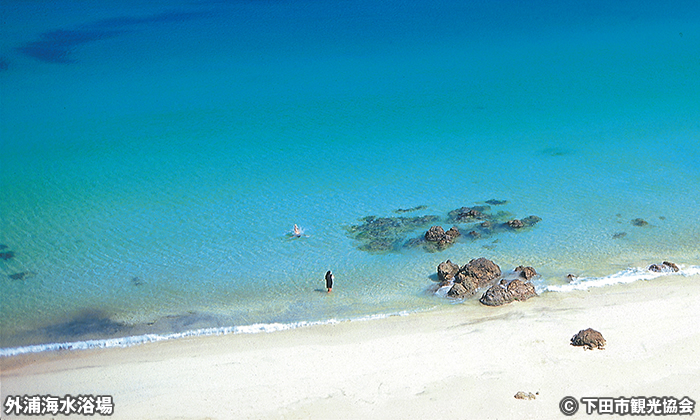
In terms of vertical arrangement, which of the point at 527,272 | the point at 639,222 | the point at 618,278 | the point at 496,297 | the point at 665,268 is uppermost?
the point at 639,222

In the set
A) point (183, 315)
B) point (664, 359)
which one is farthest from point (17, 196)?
point (664, 359)

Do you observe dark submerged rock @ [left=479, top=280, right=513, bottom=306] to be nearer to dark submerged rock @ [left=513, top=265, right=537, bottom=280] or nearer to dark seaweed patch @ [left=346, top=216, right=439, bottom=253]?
dark submerged rock @ [left=513, top=265, right=537, bottom=280]

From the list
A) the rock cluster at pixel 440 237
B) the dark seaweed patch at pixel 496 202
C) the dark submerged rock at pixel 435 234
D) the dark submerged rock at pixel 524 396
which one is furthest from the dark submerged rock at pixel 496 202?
the dark submerged rock at pixel 524 396

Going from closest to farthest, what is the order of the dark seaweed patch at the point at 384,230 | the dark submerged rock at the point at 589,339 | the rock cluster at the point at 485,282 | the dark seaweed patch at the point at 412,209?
the dark submerged rock at the point at 589,339 → the rock cluster at the point at 485,282 → the dark seaweed patch at the point at 384,230 → the dark seaweed patch at the point at 412,209

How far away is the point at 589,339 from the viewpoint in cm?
1262

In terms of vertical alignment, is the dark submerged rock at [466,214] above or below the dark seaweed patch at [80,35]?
below

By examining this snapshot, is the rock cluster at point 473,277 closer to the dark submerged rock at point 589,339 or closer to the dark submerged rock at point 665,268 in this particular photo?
the dark submerged rock at point 589,339

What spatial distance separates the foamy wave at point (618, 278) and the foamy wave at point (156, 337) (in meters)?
4.10

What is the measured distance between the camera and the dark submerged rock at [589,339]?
1259 cm

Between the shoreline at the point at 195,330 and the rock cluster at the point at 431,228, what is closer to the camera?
the shoreline at the point at 195,330

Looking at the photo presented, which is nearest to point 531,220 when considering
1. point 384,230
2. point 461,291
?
point 384,230

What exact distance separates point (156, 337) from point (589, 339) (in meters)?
9.45

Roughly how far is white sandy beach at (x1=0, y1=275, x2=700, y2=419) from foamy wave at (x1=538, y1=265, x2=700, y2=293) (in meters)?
0.45

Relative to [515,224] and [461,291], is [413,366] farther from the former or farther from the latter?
[515,224]
